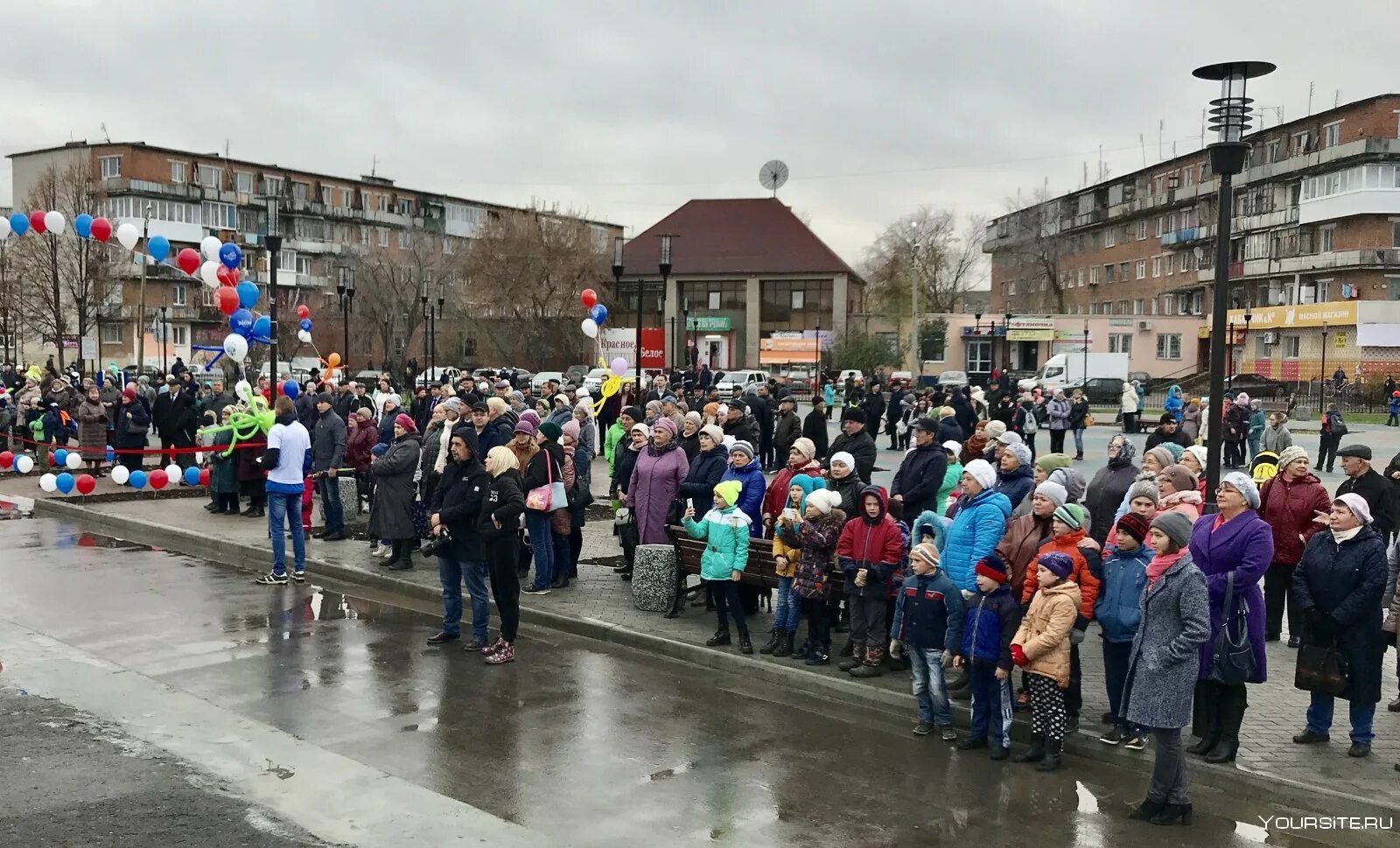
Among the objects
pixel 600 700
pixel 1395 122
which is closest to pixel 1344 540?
pixel 600 700

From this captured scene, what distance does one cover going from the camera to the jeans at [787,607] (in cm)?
958

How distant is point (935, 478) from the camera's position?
10.9m

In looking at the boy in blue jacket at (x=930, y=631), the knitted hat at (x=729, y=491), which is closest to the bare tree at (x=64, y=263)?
the knitted hat at (x=729, y=491)

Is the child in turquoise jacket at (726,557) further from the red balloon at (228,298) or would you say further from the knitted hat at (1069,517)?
the red balloon at (228,298)

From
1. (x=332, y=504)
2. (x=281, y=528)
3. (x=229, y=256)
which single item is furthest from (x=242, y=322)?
(x=281, y=528)

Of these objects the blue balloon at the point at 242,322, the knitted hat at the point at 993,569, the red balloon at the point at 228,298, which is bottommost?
the knitted hat at the point at 993,569

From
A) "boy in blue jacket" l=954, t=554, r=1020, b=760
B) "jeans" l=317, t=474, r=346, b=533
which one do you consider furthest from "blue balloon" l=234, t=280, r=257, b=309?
"boy in blue jacket" l=954, t=554, r=1020, b=760

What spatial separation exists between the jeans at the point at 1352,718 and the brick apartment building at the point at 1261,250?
5449cm

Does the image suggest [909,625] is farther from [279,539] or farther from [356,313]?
[356,313]

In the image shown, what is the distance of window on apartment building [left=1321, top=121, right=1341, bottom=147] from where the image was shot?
60.3 metres

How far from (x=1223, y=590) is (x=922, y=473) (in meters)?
4.07

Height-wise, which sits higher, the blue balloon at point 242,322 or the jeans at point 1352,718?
the blue balloon at point 242,322

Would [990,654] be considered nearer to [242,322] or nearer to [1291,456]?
[1291,456]

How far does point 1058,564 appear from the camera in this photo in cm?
706
